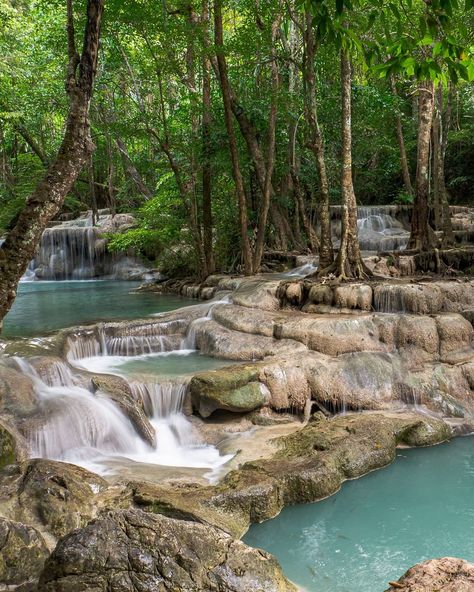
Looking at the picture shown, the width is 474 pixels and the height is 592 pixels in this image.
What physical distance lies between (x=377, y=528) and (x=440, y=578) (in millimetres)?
2442

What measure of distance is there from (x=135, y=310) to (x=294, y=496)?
8270 mm

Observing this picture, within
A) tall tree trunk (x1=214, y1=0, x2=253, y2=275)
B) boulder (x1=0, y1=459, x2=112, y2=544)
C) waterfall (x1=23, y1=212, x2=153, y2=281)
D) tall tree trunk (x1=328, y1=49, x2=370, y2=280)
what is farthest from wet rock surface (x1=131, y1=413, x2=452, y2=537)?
waterfall (x1=23, y1=212, x2=153, y2=281)

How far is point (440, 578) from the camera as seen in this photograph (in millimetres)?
2746

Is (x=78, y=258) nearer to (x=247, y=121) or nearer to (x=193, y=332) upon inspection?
(x=247, y=121)

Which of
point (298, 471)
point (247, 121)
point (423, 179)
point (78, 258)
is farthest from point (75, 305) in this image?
point (298, 471)

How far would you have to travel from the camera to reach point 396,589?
2811 mm

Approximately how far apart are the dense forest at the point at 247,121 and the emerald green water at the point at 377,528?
511 centimetres

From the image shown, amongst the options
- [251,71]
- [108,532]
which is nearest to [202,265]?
[251,71]

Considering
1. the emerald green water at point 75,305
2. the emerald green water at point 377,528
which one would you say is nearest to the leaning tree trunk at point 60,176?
the emerald green water at point 377,528

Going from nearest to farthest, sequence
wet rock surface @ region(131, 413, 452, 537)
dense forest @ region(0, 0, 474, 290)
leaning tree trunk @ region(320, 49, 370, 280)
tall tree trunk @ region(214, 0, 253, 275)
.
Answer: wet rock surface @ region(131, 413, 452, 537) → leaning tree trunk @ region(320, 49, 370, 280) → dense forest @ region(0, 0, 474, 290) → tall tree trunk @ region(214, 0, 253, 275)

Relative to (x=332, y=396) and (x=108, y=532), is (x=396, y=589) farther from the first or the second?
(x=332, y=396)

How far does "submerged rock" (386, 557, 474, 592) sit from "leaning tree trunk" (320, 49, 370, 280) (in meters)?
7.68

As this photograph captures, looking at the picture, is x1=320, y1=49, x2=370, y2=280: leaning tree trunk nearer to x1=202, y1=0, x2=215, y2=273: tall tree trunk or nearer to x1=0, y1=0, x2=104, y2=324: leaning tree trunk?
x1=202, y1=0, x2=215, y2=273: tall tree trunk

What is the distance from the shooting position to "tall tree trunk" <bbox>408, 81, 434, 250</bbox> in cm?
1221
